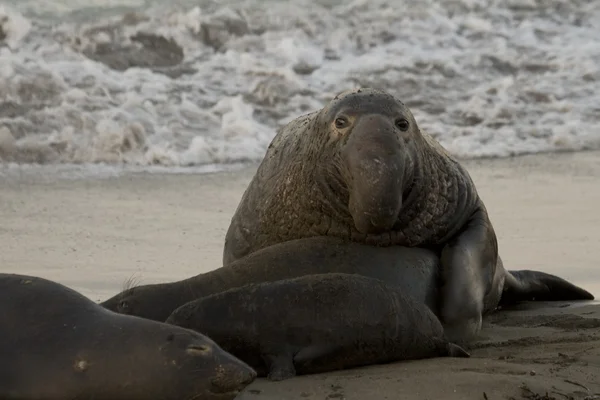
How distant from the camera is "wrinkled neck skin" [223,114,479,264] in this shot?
7211mm

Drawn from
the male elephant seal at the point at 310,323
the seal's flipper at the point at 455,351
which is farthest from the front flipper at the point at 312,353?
the seal's flipper at the point at 455,351

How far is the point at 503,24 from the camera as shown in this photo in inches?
808

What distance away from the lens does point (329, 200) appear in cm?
729

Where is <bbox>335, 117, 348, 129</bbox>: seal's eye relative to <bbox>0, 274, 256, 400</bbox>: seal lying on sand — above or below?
above

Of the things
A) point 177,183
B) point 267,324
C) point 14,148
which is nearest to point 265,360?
point 267,324

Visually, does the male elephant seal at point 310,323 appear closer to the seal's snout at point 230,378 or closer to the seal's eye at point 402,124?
the seal's snout at point 230,378

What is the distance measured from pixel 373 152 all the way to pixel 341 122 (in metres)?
0.44

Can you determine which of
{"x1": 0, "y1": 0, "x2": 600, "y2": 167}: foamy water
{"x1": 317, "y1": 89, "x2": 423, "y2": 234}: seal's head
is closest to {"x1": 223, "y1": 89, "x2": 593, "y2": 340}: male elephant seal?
{"x1": 317, "y1": 89, "x2": 423, "y2": 234}: seal's head

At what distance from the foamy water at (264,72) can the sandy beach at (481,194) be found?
1037mm

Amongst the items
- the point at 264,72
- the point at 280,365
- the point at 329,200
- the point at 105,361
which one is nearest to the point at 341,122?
the point at 329,200

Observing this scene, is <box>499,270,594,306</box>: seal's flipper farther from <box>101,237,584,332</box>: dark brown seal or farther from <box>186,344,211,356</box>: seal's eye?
<box>186,344,211,356</box>: seal's eye

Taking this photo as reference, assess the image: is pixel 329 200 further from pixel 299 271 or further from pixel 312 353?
pixel 312 353

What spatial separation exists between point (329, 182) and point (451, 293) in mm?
879

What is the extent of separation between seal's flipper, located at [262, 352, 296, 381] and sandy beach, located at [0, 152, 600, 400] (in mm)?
66
